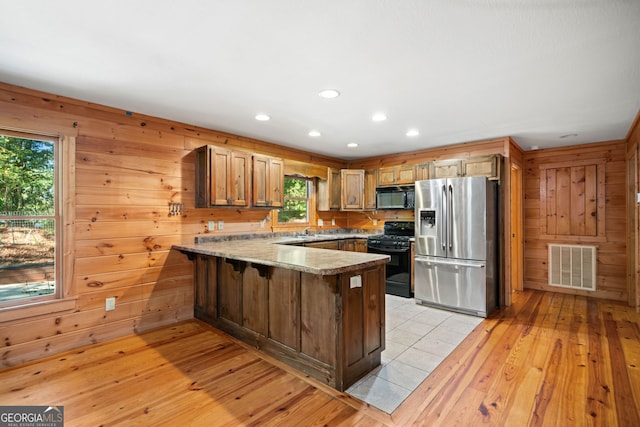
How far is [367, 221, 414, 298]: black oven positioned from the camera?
186 inches

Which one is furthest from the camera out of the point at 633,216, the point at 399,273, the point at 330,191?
the point at 330,191

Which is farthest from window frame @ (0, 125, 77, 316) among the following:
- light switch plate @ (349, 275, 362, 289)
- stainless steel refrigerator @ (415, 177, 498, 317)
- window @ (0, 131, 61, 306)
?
stainless steel refrigerator @ (415, 177, 498, 317)

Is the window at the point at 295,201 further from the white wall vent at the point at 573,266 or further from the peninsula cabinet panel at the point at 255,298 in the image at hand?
the white wall vent at the point at 573,266

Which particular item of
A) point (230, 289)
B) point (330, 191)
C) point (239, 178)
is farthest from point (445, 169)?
point (230, 289)

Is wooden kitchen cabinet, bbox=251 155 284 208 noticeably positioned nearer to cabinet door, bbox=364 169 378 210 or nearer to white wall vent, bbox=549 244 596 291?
cabinet door, bbox=364 169 378 210

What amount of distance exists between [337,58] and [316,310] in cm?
183

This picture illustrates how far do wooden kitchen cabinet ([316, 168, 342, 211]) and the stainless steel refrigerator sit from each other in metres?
1.62

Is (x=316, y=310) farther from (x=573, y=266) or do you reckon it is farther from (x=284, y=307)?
(x=573, y=266)

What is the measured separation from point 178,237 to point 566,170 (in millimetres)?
5790

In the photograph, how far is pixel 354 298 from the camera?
2.38 metres

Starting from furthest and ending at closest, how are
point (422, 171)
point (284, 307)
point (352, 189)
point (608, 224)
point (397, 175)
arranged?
point (352, 189)
point (397, 175)
point (422, 171)
point (608, 224)
point (284, 307)

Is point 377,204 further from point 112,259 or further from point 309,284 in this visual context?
point 112,259

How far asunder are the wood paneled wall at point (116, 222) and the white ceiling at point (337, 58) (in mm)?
233

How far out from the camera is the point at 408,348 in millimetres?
2961
